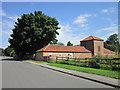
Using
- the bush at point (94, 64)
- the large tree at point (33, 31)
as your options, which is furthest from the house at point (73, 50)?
the bush at point (94, 64)

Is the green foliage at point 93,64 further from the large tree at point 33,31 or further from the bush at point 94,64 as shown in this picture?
the large tree at point 33,31

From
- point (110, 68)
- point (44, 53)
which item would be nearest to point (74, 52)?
point (44, 53)

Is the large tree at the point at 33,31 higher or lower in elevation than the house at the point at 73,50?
higher

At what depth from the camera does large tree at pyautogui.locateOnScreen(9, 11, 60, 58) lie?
42625 mm

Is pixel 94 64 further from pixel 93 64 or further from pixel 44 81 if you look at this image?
pixel 44 81

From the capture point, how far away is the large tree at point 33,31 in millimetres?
42625

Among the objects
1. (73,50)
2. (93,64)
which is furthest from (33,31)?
(93,64)

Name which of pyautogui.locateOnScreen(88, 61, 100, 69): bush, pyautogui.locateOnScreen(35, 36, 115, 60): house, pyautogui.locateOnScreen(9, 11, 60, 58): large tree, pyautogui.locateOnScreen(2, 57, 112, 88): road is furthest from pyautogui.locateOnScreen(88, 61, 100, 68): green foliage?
pyautogui.locateOnScreen(9, 11, 60, 58): large tree

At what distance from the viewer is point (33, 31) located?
42.6 meters

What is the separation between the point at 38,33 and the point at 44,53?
7053 millimetres

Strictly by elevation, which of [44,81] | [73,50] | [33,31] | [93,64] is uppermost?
[33,31]

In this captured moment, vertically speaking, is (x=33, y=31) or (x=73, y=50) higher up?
(x=33, y=31)

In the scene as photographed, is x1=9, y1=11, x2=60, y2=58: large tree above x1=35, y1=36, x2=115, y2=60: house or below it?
above

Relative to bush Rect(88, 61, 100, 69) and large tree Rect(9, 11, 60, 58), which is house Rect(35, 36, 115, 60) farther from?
bush Rect(88, 61, 100, 69)
